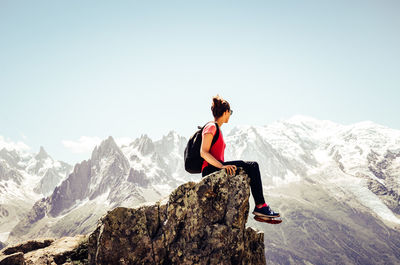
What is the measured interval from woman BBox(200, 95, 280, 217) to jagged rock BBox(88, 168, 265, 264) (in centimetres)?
28

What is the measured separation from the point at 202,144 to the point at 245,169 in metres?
1.86

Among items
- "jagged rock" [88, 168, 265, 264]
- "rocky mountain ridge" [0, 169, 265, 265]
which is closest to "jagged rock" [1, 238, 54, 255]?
"rocky mountain ridge" [0, 169, 265, 265]

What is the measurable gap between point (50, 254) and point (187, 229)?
21.4 feet

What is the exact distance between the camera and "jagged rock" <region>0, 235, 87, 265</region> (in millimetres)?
11438

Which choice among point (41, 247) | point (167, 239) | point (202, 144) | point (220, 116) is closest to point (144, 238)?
point (167, 239)

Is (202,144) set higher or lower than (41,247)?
higher

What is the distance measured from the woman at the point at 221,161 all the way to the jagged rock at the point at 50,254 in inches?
259

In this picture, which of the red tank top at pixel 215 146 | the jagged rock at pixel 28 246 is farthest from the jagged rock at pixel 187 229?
the jagged rock at pixel 28 246

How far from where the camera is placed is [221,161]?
10477mm

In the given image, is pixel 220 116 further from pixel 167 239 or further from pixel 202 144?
pixel 167 239

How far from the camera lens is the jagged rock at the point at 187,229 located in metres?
9.48

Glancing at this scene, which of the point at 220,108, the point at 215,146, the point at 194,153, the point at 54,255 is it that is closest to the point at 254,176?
the point at 215,146

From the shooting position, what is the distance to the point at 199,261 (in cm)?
920

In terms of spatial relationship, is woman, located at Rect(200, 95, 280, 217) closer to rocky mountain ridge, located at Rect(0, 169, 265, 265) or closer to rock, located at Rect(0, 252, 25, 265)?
rocky mountain ridge, located at Rect(0, 169, 265, 265)
